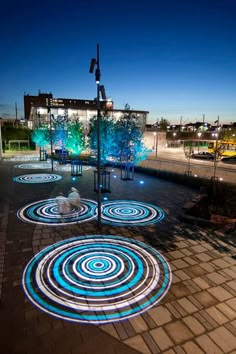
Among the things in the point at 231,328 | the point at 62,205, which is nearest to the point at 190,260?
the point at 231,328

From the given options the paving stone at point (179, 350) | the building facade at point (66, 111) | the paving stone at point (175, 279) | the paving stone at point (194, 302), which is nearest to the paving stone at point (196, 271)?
the paving stone at point (175, 279)

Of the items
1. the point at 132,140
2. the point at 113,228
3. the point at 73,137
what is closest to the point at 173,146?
the point at 73,137

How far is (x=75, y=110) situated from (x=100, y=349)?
159ft

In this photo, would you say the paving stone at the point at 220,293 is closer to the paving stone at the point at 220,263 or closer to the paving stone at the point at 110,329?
the paving stone at the point at 220,263

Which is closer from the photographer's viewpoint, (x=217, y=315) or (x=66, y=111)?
(x=217, y=315)

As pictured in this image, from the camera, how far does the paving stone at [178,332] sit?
3.22 m

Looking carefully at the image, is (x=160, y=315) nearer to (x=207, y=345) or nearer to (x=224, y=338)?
(x=207, y=345)

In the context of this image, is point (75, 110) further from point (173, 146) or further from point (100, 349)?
point (100, 349)

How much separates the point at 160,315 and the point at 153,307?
20cm

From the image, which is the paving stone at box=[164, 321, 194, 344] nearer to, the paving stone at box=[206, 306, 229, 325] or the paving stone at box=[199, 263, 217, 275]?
the paving stone at box=[206, 306, 229, 325]

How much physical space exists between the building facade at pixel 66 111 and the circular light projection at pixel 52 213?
394cm

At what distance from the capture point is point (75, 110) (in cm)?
4778

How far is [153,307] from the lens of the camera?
3811 mm

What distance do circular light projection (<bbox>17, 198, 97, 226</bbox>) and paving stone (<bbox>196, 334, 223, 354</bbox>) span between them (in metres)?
5.07
